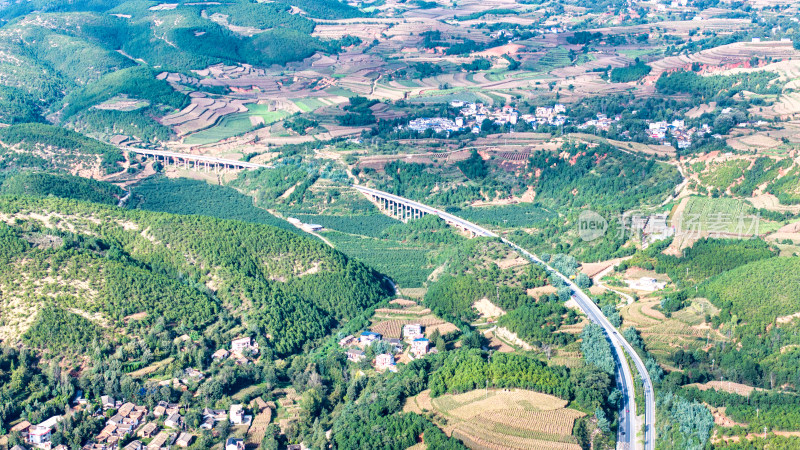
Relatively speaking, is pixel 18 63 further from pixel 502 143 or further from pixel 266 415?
pixel 266 415

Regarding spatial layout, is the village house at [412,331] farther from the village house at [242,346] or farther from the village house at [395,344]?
the village house at [242,346]

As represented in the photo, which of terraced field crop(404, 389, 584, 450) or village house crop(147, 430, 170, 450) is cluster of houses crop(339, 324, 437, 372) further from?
village house crop(147, 430, 170, 450)

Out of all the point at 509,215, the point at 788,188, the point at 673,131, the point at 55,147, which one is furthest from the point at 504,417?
the point at 55,147

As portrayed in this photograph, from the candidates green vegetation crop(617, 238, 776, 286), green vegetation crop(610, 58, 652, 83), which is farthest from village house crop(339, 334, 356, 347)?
green vegetation crop(610, 58, 652, 83)

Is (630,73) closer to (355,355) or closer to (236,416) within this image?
(355,355)

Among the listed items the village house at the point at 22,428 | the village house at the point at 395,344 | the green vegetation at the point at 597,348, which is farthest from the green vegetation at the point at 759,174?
the village house at the point at 22,428

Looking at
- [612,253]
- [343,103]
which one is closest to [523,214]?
[612,253]
